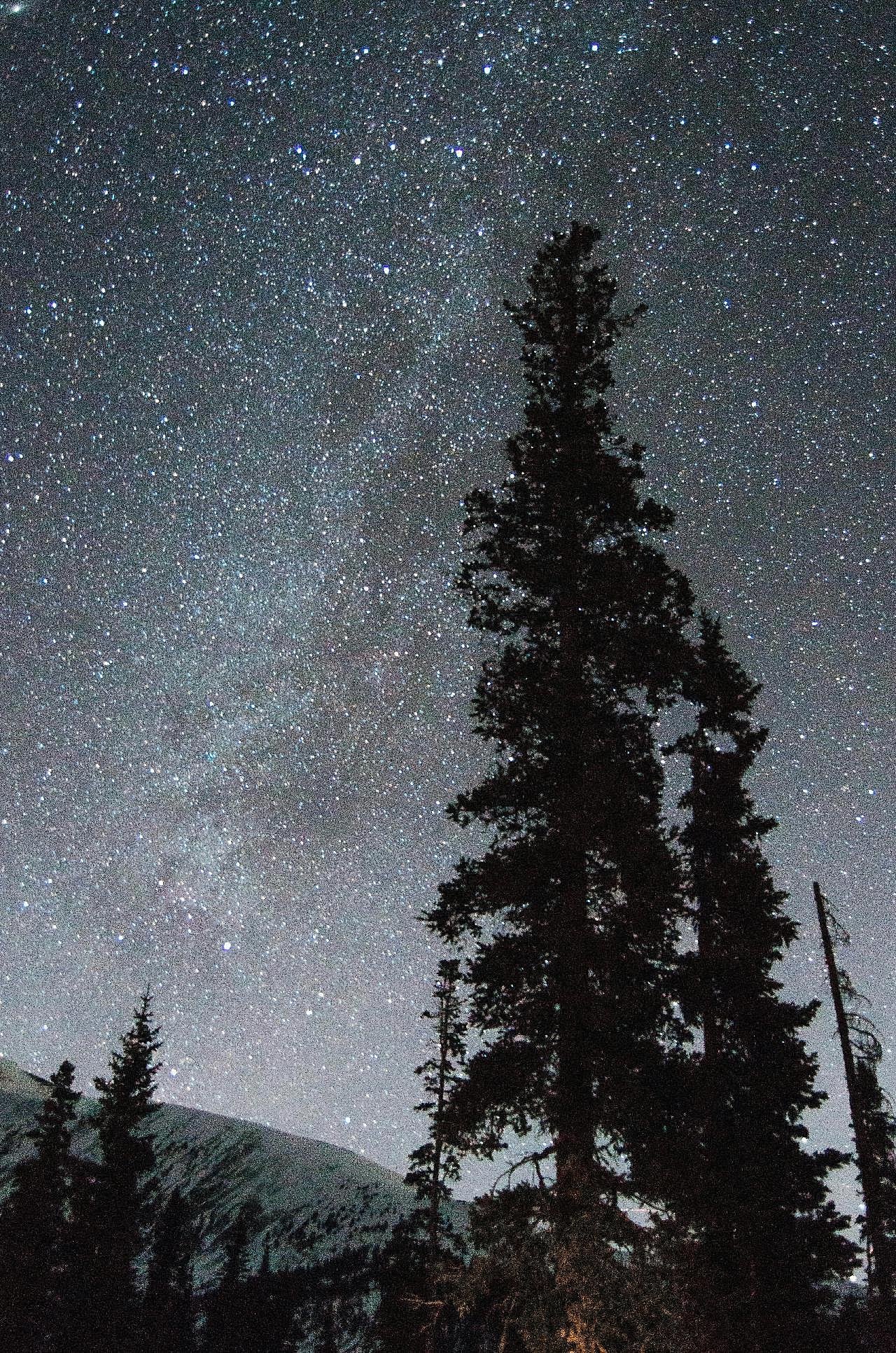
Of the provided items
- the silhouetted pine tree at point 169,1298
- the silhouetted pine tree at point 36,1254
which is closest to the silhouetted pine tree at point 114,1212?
the silhouetted pine tree at point 36,1254

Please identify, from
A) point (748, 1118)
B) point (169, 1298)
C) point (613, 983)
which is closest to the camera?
point (613, 983)

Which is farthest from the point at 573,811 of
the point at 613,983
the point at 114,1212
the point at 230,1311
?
the point at 230,1311

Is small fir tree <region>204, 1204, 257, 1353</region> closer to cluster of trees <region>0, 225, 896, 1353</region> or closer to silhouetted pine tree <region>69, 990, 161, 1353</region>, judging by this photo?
silhouetted pine tree <region>69, 990, 161, 1353</region>

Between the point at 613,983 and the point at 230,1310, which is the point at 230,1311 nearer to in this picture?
the point at 230,1310

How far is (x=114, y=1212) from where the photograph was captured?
30781 millimetres

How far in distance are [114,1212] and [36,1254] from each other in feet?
8.38

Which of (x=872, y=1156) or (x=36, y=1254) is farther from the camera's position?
(x=36, y=1254)

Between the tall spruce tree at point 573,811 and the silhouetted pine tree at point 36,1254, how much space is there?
1077 inches

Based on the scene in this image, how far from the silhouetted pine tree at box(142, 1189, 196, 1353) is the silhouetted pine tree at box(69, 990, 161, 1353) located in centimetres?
1253

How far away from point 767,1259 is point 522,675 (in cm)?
1025

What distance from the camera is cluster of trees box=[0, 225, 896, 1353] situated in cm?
844

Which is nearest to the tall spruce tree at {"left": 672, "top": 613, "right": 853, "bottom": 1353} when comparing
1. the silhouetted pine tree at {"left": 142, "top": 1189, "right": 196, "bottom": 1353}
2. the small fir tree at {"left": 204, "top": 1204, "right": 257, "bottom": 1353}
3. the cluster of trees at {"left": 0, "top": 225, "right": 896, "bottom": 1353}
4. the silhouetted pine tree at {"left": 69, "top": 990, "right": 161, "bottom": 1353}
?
the cluster of trees at {"left": 0, "top": 225, "right": 896, "bottom": 1353}

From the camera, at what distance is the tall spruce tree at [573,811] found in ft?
30.4

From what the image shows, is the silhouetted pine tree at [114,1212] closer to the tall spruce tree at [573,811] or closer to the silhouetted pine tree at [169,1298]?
the silhouetted pine tree at [169,1298]
